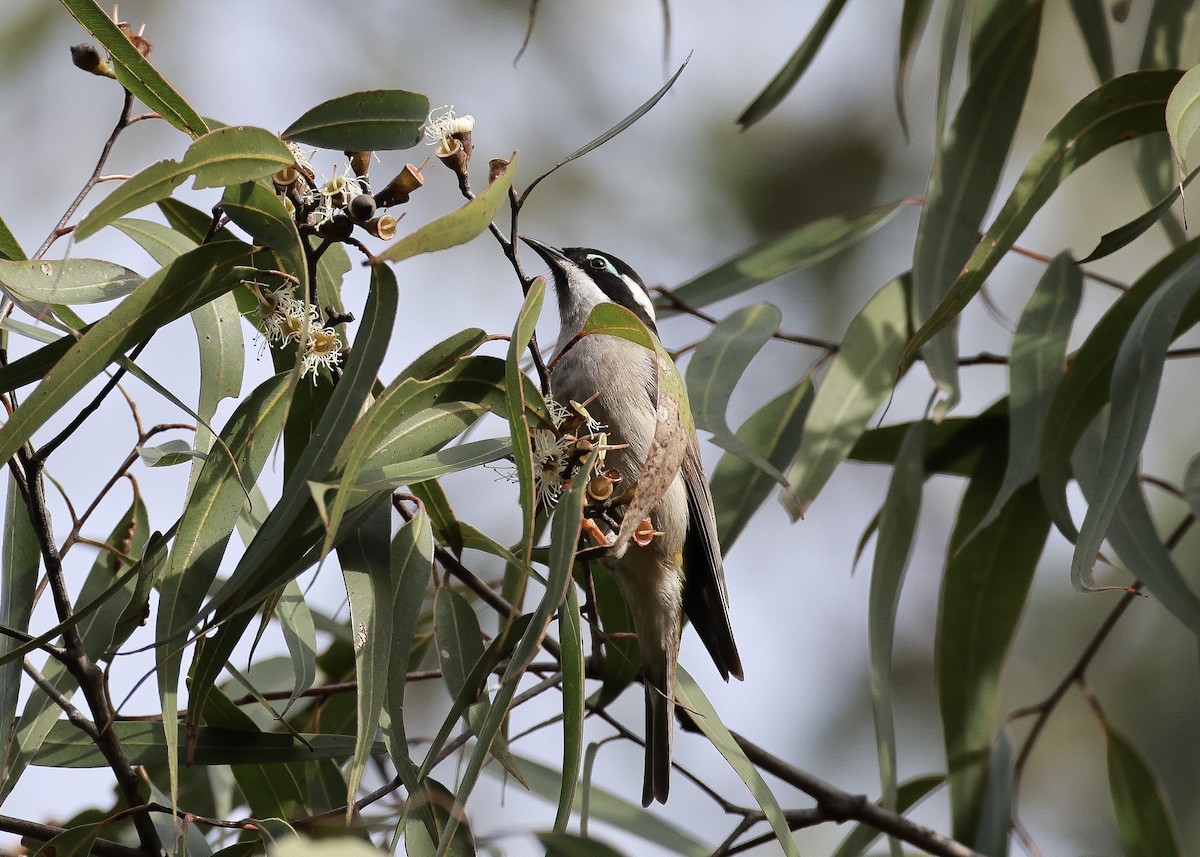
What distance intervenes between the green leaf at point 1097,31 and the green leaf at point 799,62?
0.73 m

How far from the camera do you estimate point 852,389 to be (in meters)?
3.04

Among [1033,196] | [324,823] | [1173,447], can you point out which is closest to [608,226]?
[1173,447]

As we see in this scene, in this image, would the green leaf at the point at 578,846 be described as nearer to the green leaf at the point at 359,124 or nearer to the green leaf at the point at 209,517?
the green leaf at the point at 209,517

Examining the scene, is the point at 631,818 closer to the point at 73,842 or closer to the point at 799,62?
the point at 73,842

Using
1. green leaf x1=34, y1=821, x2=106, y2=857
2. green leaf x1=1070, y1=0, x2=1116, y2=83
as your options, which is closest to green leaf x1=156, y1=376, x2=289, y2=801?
green leaf x1=34, y1=821, x2=106, y2=857

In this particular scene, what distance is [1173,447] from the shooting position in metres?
6.69

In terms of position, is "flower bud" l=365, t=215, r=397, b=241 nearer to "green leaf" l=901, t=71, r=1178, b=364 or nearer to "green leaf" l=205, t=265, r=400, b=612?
"green leaf" l=205, t=265, r=400, b=612

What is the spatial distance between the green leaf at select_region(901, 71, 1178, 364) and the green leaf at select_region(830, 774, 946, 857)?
1.24 m

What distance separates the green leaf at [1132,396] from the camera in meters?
2.09

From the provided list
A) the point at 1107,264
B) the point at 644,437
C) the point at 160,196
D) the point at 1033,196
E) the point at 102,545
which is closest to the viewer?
the point at 160,196

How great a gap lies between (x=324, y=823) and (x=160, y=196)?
3.74ft

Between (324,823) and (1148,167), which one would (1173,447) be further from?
(324,823)

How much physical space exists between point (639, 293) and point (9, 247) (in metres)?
2.30

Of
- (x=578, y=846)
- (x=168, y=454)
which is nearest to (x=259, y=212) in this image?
(x=168, y=454)
